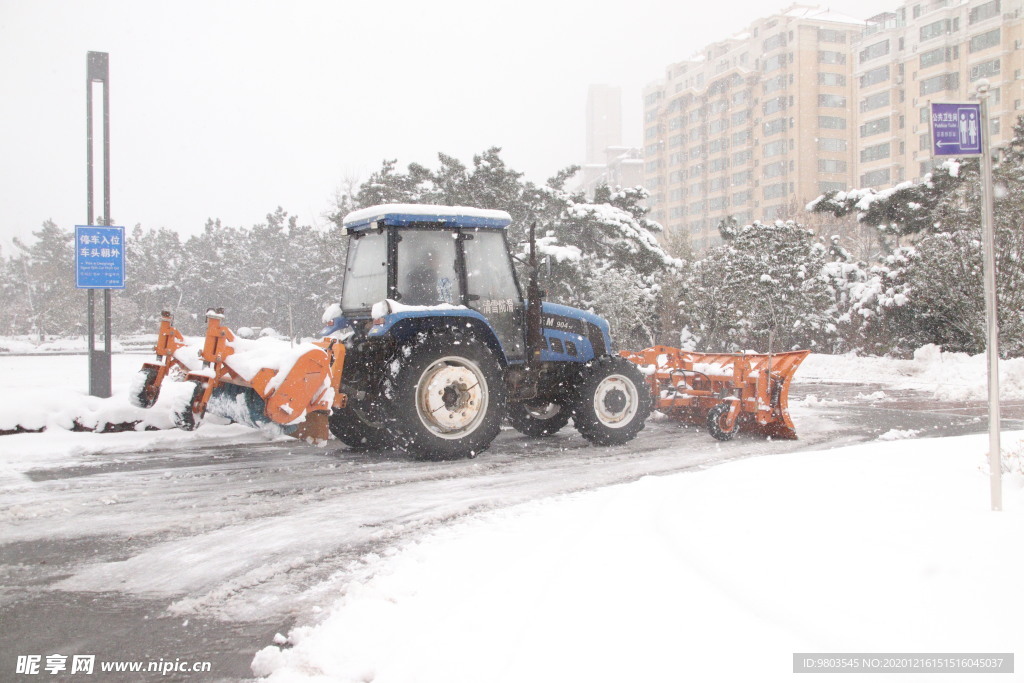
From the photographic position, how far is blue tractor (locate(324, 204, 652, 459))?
662cm

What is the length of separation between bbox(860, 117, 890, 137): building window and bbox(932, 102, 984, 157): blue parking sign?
59567 millimetres

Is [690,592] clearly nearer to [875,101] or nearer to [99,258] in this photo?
[99,258]

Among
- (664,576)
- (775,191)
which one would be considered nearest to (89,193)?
(664,576)

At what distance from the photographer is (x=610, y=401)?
7902 mm

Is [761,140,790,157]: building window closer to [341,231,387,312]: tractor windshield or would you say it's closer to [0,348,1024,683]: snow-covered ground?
[341,231,387,312]: tractor windshield

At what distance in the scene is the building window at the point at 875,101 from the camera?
2183 inches

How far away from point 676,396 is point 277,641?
22.2ft

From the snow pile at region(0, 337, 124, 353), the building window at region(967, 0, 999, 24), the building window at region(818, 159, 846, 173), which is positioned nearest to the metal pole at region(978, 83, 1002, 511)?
the snow pile at region(0, 337, 124, 353)

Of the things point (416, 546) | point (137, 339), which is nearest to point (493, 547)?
point (416, 546)

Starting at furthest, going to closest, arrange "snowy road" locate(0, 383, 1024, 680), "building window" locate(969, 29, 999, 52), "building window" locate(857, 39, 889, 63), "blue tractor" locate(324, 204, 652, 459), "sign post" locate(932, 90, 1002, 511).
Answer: "building window" locate(857, 39, 889, 63), "building window" locate(969, 29, 999, 52), "blue tractor" locate(324, 204, 652, 459), "sign post" locate(932, 90, 1002, 511), "snowy road" locate(0, 383, 1024, 680)

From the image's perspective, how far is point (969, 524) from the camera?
3.41 m

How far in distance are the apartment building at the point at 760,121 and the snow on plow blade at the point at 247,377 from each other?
5290cm

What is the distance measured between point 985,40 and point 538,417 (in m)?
50.8

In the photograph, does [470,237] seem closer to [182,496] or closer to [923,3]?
[182,496]
